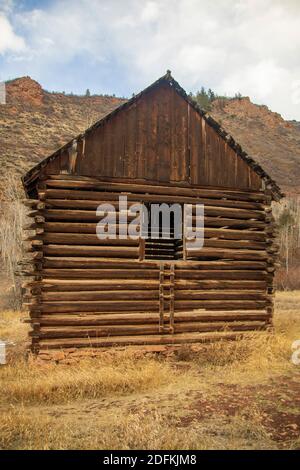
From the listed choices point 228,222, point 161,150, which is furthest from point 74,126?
point 228,222

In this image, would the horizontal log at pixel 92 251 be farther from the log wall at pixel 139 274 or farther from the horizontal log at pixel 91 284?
the horizontal log at pixel 91 284

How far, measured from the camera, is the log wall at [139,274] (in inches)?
381

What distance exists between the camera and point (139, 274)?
33.6 ft

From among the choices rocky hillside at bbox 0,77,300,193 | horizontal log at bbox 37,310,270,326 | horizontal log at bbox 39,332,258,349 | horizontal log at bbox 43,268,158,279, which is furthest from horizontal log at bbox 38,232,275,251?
rocky hillside at bbox 0,77,300,193

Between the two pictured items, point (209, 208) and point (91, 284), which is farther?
point (209, 208)

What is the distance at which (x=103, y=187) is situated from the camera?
10.2 meters

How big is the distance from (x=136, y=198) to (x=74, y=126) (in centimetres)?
5525

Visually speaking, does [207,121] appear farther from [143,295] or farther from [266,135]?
[266,135]

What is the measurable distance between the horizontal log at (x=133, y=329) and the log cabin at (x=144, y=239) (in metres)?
0.03

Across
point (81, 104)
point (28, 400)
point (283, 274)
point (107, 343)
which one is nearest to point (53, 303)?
point (107, 343)

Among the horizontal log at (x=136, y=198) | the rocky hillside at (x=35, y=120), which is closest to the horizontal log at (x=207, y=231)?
the horizontal log at (x=136, y=198)

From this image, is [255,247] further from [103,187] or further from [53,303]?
[53,303]

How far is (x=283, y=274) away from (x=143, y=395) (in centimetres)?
3281

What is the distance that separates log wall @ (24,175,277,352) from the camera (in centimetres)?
968
